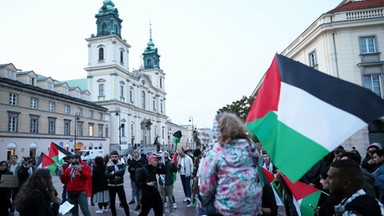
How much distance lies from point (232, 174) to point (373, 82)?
2387cm

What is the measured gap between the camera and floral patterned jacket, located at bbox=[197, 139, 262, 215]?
2.81 m

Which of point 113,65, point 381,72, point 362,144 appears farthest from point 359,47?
point 113,65

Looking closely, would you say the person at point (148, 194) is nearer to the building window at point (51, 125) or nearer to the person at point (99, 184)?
the person at point (99, 184)

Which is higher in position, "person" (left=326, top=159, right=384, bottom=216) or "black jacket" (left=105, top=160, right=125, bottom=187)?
"person" (left=326, top=159, right=384, bottom=216)

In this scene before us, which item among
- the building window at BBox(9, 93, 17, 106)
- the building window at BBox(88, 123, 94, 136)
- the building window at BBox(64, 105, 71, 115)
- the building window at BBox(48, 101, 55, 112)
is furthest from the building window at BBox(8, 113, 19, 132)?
the building window at BBox(88, 123, 94, 136)

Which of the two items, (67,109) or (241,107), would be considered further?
(67,109)

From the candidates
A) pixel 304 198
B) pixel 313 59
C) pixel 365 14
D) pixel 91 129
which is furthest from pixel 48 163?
pixel 91 129

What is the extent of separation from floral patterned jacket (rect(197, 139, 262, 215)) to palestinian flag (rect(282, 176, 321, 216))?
1486mm

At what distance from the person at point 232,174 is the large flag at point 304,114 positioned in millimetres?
263

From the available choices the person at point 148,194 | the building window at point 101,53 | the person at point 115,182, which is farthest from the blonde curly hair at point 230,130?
the building window at point 101,53

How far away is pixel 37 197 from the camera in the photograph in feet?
13.6

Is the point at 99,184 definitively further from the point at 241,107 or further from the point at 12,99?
the point at 12,99

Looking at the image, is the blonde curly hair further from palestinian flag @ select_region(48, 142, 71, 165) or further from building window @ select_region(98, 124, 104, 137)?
building window @ select_region(98, 124, 104, 137)

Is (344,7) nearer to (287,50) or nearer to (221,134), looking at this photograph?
(287,50)
